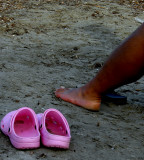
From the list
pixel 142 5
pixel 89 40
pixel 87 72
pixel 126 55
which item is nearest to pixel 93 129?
pixel 126 55

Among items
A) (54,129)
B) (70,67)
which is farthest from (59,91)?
(70,67)

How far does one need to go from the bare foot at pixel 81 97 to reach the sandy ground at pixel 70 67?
4 cm

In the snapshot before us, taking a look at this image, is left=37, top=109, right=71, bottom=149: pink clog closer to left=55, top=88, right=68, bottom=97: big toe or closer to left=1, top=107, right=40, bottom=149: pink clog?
left=1, top=107, right=40, bottom=149: pink clog

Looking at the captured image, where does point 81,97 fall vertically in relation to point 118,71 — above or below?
below

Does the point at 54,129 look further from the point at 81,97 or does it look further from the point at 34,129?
the point at 81,97

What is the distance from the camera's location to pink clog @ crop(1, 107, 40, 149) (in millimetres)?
1755

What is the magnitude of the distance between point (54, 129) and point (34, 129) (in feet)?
0.44

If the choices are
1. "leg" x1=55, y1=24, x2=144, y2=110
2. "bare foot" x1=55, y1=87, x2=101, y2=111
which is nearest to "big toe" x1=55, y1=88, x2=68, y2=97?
"bare foot" x1=55, y1=87, x2=101, y2=111

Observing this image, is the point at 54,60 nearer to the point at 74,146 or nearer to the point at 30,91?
the point at 30,91

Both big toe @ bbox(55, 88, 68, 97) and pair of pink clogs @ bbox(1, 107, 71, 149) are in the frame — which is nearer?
pair of pink clogs @ bbox(1, 107, 71, 149)

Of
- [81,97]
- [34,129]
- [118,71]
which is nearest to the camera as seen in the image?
[34,129]

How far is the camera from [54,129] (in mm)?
2010

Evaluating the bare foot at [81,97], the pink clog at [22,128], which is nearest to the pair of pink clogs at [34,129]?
the pink clog at [22,128]

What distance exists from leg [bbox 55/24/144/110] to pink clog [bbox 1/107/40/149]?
56 centimetres
